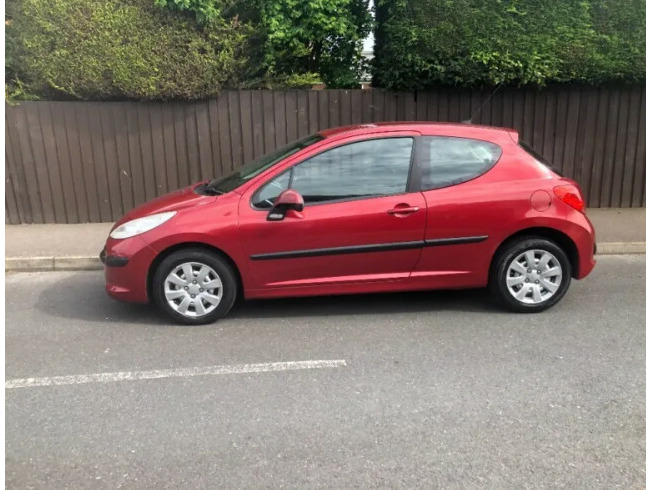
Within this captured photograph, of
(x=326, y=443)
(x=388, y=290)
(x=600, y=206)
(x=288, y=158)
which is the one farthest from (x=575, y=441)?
(x=600, y=206)

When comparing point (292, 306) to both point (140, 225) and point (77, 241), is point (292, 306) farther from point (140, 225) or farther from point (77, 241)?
point (77, 241)

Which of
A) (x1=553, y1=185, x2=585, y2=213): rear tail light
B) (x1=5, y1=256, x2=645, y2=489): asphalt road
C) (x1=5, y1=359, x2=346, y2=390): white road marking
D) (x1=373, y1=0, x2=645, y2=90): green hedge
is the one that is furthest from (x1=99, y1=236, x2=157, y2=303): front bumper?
(x1=373, y1=0, x2=645, y2=90): green hedge

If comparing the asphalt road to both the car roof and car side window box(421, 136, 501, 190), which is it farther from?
the car roof

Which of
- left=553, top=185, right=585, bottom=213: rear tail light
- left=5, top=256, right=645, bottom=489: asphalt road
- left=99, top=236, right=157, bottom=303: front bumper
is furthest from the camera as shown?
left=553, top=185, right=585, bottom=213: rear tail light

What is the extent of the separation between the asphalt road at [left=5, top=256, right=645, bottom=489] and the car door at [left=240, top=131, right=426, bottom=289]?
432mm

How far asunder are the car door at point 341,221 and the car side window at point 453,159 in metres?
0.15

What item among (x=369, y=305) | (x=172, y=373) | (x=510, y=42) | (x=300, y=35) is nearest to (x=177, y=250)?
(x=172, y=373)

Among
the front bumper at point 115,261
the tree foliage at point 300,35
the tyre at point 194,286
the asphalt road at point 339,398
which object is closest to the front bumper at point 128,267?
the front bumper at point 115,261

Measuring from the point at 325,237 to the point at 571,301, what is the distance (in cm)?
238

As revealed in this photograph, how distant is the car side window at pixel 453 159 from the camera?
4531mm

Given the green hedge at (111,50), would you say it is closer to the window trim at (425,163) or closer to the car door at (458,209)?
the window trim at (425,163)

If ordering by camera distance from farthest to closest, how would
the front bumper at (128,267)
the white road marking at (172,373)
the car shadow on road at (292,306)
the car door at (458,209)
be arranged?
the car shadow on road at (292,306) → the car door at (458,209) → the front bumper at (128,267) → the white road marking at (172,373)

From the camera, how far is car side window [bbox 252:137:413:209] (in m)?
4.44

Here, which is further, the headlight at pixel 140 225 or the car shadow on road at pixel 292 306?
the car shadow on road at pixel 292 306
